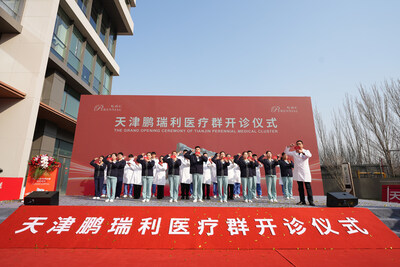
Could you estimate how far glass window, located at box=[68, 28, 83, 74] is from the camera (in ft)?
32.9

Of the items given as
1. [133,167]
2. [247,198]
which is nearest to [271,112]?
[247,198]

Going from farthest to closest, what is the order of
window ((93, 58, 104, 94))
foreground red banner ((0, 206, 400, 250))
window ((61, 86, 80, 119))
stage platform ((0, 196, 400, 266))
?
window ((93, 58, 104, 94))
window ((61, 86, 80, 119))
foreground red banner ((0, 206, 400, 250))
stage platform ((0, 196, 400, 266))

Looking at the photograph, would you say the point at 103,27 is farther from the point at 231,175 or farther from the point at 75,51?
the point at 231,175

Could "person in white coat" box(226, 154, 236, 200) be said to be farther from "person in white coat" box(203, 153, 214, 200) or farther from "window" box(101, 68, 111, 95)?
"window" box(101, 68, 111, 95)

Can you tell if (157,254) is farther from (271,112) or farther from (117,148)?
(271,112)

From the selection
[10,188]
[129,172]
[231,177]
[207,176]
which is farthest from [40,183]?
[231,177]

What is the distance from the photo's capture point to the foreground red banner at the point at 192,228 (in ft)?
9.12

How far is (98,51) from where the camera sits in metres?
12.2

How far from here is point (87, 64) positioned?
11430 millimetres

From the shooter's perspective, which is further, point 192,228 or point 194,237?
point 192,228

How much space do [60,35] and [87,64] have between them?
2181mm

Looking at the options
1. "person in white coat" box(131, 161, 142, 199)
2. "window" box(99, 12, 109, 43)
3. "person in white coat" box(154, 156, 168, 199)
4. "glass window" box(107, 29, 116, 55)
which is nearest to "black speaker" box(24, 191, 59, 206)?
"person in white coat" box(131, 161, 142, 199)

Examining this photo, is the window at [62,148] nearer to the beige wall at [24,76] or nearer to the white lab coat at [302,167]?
the beige wall at [24,76]

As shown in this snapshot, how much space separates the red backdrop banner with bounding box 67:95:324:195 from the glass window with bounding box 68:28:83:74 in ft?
10.7
